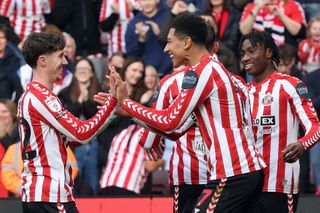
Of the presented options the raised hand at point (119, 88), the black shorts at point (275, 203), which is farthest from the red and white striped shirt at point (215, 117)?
the black shorts at point (275, 203)

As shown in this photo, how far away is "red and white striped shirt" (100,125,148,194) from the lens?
38.9 feet

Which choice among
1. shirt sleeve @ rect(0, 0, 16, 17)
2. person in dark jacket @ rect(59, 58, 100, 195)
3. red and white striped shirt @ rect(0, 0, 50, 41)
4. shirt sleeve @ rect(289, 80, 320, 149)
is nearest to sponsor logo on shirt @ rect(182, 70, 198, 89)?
shirt sleeve @ rect(289, 80, 320, 149)

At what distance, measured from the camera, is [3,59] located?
46.2ft

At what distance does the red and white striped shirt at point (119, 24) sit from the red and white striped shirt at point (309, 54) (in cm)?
247

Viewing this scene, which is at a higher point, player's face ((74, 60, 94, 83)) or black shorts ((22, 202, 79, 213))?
player's face ((74, 60, 94, 83))

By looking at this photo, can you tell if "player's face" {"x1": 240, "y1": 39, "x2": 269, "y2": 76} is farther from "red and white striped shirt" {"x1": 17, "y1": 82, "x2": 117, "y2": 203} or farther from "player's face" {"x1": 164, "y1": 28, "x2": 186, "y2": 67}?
"red and white striped shirt" {"x1": 17, "y1": 82, "x2": 117, "y2": 203}

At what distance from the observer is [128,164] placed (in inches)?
468

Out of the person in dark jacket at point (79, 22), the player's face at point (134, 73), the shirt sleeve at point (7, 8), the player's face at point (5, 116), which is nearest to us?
the player's face at point (5, 116)

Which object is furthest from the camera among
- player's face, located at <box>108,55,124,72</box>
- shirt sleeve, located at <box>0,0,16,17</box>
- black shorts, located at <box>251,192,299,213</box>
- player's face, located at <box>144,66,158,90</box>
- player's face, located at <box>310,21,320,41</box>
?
shirt sleeve, located at <box>0,0,16,17</box>

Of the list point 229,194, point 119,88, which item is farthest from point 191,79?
point 229,194

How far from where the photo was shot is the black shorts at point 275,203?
896cm

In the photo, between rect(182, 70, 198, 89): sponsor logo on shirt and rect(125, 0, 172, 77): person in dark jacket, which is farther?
rect(125, 0, 172, 77): person in dark jacket

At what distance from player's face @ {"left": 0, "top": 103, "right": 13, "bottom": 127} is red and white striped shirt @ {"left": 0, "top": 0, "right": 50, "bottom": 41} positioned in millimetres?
2486

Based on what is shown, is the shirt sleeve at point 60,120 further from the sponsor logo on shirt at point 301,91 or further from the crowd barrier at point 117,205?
the crowd barrier at point 117,205
